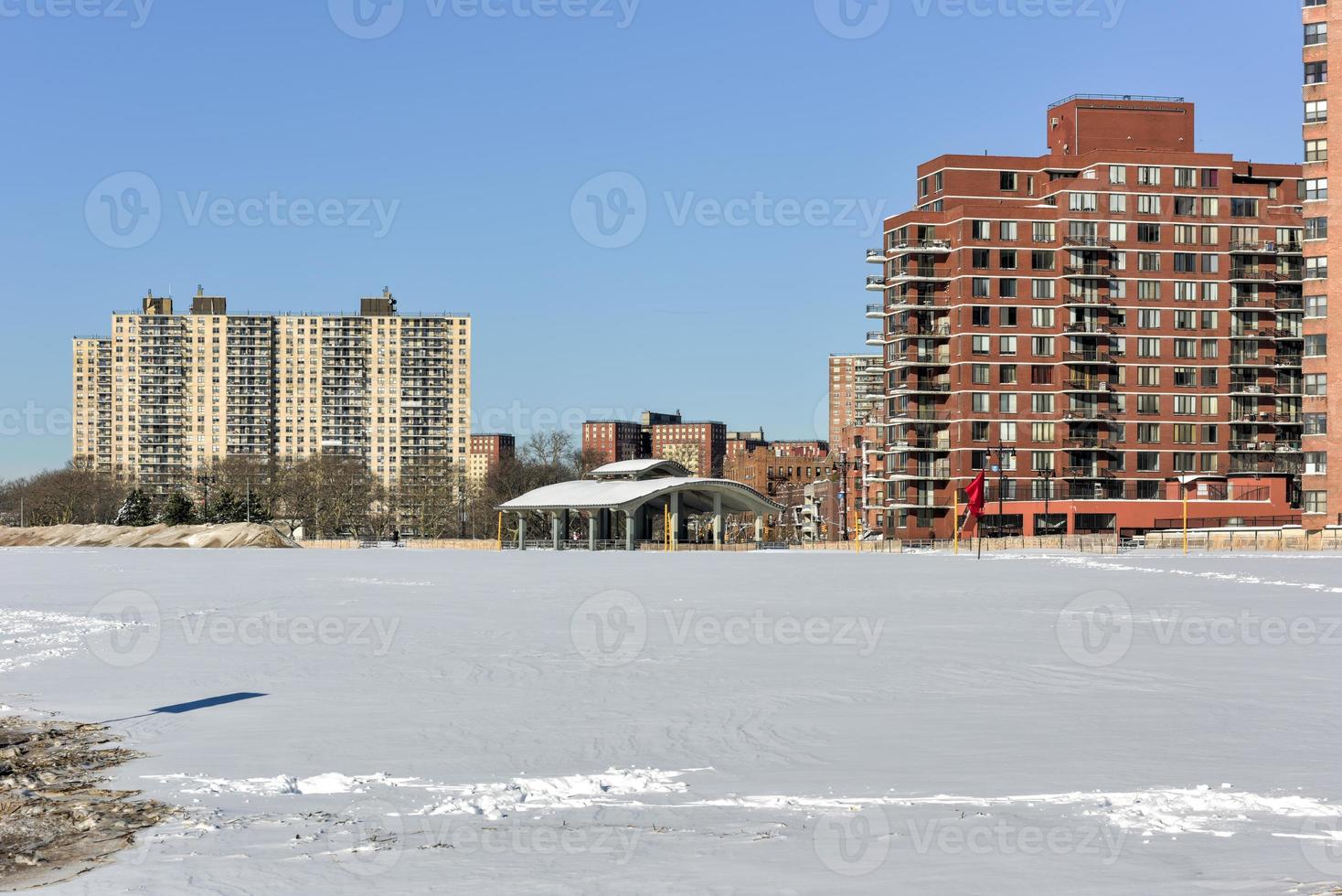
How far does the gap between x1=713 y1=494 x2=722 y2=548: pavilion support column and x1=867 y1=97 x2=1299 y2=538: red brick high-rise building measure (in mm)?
25250

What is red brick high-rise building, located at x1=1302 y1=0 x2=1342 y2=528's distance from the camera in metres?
78.6

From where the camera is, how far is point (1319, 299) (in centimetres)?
8000

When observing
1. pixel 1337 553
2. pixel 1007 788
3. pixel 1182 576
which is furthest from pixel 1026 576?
pixel 1007 788

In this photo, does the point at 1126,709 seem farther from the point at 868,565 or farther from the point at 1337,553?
the point at 1337,553

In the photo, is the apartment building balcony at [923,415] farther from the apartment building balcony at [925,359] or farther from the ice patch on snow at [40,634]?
the ice patch on snow at [40,634]

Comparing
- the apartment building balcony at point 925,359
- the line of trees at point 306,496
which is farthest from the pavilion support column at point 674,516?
the line of trees at point 306,496

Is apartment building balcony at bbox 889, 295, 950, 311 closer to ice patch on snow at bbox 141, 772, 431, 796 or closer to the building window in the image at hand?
the building window

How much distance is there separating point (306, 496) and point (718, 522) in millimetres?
81959

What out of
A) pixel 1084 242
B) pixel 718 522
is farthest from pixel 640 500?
pixel 1084 242

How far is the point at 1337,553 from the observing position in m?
60.2

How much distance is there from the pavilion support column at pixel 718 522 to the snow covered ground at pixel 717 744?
5950cm

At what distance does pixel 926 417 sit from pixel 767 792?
333ft

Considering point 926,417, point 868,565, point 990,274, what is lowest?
point 868,565

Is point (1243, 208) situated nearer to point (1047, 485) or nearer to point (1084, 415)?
point (1084, 415)
